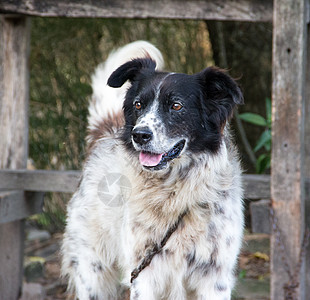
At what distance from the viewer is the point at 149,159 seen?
3.05m

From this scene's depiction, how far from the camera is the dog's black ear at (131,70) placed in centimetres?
336

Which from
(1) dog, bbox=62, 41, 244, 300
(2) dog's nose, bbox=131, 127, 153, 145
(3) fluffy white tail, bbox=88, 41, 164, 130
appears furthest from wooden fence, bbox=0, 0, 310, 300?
(2) dog's nose, bbox=131, 127, 153, 145

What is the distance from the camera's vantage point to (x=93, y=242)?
387 centimetres

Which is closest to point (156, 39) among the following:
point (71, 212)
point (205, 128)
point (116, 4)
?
point (116, 4)

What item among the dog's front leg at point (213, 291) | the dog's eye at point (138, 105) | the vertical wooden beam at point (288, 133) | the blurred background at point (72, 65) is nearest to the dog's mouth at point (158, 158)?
the dog's eye at point (138, 105)

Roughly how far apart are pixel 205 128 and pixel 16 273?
2429mm

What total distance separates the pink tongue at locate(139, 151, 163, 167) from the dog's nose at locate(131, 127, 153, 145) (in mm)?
126

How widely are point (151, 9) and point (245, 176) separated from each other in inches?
53.2

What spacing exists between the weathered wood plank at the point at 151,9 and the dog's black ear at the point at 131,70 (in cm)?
55

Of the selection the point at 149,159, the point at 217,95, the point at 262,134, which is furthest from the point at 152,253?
the point at 262,134

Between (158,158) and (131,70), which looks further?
(131,70)

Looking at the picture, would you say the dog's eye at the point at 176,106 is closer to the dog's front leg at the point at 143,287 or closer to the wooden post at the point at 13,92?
the dog's front leg at the point at 143,287

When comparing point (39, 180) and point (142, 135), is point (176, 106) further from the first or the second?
point (39, 180)

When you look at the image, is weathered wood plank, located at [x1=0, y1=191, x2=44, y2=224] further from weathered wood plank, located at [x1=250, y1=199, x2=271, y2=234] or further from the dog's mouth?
weathered wood plank, located at [x1=250, y1=199, x2=271, y2=234]
